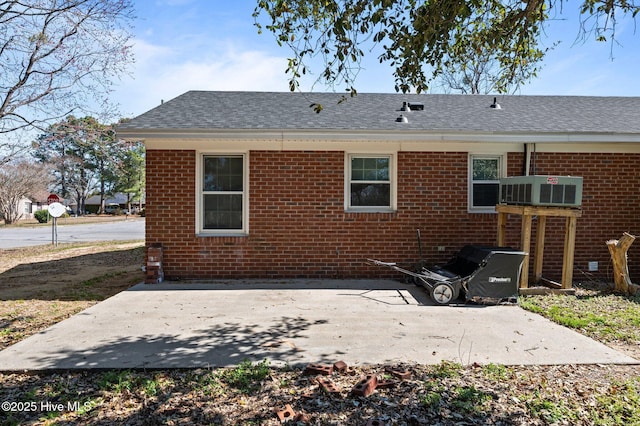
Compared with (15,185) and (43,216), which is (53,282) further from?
(15,185)

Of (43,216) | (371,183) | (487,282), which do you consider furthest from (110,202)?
(487,282)

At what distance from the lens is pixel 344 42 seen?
519cm

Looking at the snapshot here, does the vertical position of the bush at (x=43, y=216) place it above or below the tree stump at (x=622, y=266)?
below

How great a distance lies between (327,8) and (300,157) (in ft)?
10.1

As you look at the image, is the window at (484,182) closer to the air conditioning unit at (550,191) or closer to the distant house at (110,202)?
the air conditioning unit at (550,191)

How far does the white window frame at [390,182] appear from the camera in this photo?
26.2 feet

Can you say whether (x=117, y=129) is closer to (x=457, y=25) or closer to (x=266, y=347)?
(x=266, y=347)

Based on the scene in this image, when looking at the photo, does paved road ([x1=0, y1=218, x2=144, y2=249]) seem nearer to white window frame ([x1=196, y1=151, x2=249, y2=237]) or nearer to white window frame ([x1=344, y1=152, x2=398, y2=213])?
white window frame ([x1=196, y1=151, x2=249, y2=237])

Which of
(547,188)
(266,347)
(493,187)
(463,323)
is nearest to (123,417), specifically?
(266,347)

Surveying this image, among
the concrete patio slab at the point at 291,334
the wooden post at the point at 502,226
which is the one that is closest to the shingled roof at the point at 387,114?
the wooden post at the point at 502,226

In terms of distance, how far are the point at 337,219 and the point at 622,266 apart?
499 cm

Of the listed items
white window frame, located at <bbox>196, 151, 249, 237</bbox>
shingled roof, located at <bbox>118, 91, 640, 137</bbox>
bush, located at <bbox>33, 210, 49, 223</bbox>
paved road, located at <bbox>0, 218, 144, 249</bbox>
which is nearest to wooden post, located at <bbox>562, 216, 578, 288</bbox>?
shingled roof, located at <bbox>118, 91, 640, 137</bbox>

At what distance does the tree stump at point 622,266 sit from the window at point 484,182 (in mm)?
2104

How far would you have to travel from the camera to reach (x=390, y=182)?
807 cm
